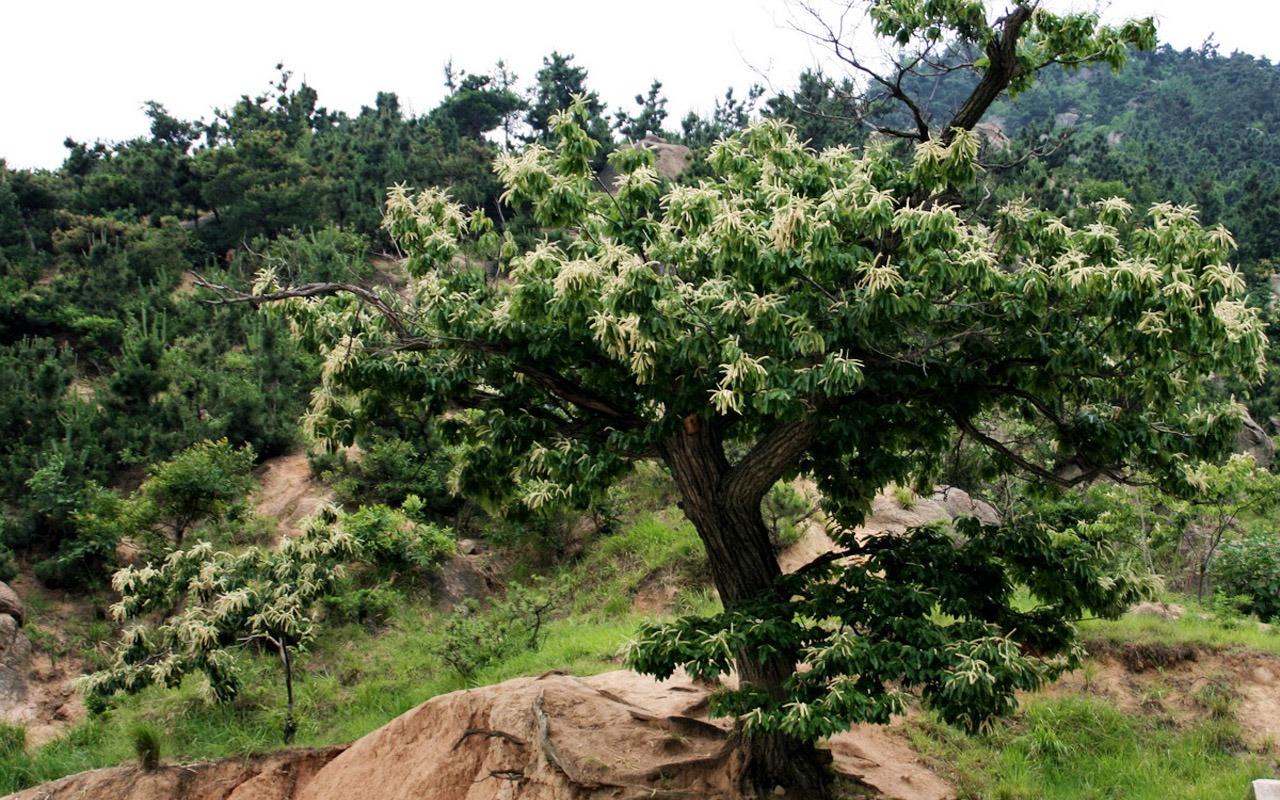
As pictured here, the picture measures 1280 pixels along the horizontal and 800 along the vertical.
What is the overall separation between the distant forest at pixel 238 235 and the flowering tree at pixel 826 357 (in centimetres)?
63

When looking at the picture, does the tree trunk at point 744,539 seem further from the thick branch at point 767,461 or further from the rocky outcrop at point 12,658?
the rocky outcrop at point 12,658

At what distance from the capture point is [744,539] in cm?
770

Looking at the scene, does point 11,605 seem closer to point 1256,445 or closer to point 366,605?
point 366,605

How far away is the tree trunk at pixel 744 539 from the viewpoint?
7.54 meters

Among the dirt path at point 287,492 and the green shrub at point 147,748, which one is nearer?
the green shrub at point 147,748

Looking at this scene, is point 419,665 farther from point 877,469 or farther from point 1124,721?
point 1124,721

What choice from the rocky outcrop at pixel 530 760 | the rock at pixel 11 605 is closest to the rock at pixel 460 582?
the rocky outcrop at pixel 530 760

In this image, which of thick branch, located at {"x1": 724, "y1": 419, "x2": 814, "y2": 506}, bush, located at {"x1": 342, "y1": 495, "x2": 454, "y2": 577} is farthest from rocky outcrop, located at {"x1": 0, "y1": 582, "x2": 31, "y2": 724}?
thick branch, located at {"x1": 724, "y1": 419, "x2": 814, "y2": 506}

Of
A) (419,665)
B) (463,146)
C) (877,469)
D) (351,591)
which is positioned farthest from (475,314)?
(463,146)

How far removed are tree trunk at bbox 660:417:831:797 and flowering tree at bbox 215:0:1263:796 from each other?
0.07 feet

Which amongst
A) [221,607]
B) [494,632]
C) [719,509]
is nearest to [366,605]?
[494,632]

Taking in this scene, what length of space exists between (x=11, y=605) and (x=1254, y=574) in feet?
56.8

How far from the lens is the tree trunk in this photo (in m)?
7.54

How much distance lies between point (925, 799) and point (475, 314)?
5.62 m
